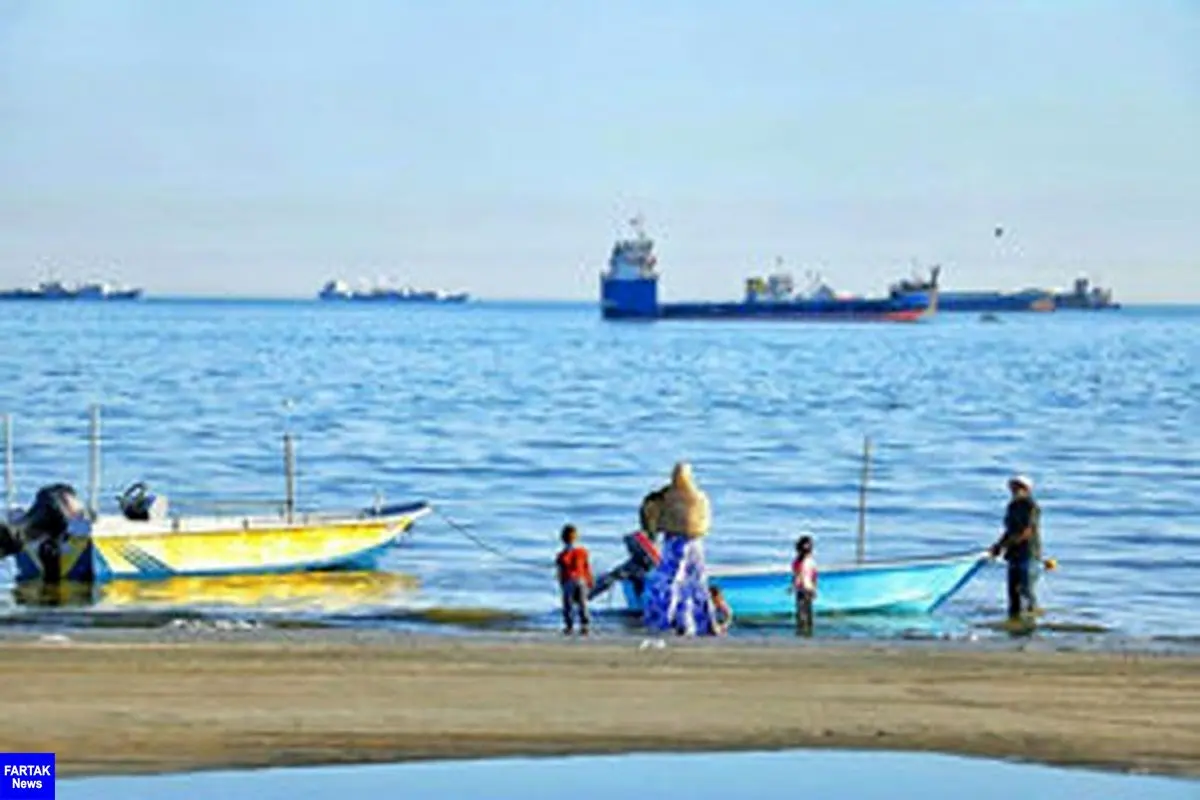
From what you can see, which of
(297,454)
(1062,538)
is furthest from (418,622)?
(297,454)

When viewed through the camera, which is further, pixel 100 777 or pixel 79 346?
pixel 79 346

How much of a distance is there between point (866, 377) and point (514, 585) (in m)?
92.9

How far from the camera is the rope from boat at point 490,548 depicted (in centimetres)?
3638

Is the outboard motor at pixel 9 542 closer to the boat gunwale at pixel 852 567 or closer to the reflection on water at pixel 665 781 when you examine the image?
the boat gunwale at pixel 852 567

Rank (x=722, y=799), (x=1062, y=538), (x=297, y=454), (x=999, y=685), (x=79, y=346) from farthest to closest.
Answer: (x=79, y=346)
(x=297, y=454)
(x=1062, y=538)
(x=999, y=685)
(x=722, y=799)

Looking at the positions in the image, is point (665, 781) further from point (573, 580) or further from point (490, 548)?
point (490, 548)

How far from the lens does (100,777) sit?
1538 centimetres

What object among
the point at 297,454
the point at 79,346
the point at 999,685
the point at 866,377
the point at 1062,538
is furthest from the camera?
the point at 79,346

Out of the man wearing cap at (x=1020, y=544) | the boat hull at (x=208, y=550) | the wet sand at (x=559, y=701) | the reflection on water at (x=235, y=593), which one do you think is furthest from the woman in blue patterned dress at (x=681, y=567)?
the boat hull at (x=208, y=550)

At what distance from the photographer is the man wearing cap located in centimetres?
2758

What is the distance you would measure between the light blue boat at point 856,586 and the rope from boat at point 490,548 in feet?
23.8

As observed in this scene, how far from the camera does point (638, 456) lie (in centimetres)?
6366

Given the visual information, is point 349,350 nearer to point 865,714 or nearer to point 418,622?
point 418,622

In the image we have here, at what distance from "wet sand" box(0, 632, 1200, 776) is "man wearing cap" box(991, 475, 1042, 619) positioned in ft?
17.4
